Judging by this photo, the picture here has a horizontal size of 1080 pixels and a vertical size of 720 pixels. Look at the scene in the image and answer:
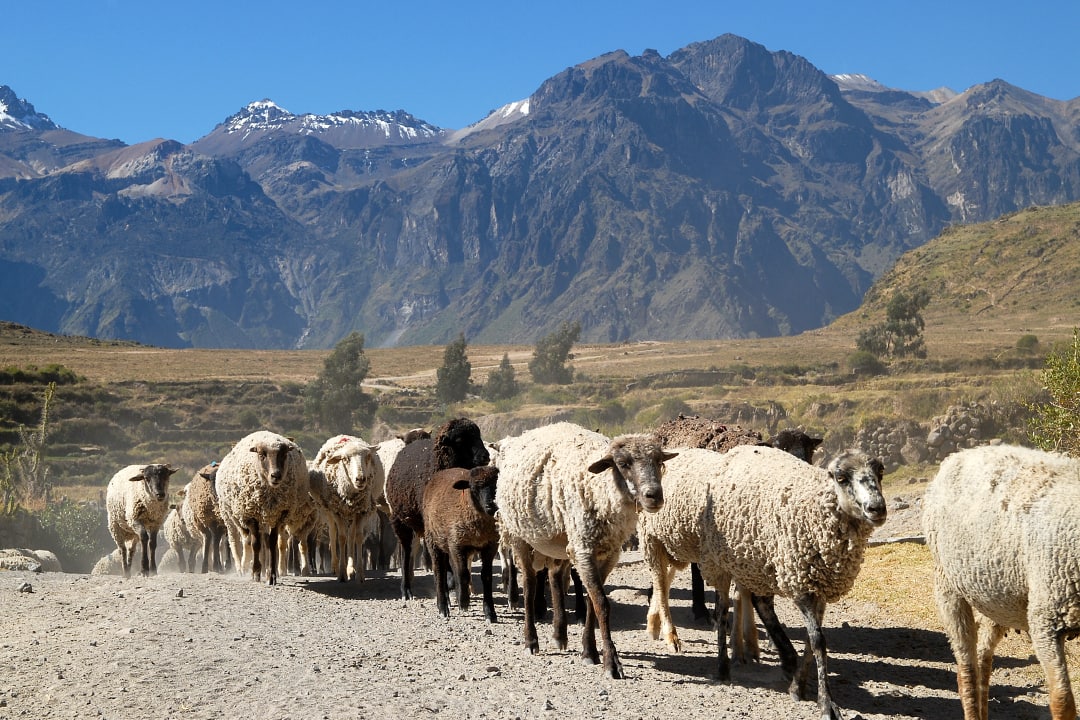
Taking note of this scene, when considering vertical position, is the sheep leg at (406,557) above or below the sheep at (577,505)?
below

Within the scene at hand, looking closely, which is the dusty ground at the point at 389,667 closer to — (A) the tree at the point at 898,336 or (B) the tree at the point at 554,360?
(A) the tree at the point at 898,336

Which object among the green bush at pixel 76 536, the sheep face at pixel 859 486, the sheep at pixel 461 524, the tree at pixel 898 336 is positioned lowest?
the green bush at pixel 76 536

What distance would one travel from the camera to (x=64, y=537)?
3092 cm

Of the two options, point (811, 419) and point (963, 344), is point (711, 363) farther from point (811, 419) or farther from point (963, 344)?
point (811, 419)

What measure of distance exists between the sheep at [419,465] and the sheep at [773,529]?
4558mm

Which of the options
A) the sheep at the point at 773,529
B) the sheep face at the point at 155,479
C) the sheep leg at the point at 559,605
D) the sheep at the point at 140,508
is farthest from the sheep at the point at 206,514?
the sheep at the point at 773,529

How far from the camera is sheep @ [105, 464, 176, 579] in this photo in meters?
21.0

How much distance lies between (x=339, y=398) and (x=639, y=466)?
66.5m

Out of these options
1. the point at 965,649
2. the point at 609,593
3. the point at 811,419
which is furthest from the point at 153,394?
the point at 965,649

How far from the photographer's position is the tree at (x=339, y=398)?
2955 inches

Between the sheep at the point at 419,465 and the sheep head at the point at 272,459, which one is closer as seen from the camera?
the sheep at the point at 419,465

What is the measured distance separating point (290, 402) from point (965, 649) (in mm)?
76690

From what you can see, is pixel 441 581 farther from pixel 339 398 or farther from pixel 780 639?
pixel 339 398

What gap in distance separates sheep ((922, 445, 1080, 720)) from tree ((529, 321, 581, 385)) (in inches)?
2950
